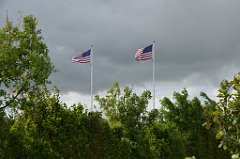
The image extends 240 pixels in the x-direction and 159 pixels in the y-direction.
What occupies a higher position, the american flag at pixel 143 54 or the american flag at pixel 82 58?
the american flag at pixel 143 54

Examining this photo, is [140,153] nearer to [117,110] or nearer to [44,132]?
[44,132]

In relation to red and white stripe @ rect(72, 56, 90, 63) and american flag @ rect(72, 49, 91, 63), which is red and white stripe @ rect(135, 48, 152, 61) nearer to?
american flag @ rect(72, 49, 91, 63)

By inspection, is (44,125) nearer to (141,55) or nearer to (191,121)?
(141,55)

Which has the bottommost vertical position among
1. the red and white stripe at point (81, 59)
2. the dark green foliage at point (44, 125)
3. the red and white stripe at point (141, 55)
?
the dark green foliage at point (44, 125)

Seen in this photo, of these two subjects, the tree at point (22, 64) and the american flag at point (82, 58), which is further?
the american flag at point (82, 58)

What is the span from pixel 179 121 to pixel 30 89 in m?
18.4

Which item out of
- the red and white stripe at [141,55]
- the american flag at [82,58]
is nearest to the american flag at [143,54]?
the red and white stripe at [141,55]

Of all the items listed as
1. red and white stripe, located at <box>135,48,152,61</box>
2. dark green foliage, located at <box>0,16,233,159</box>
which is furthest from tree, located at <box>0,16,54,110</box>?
red and white stripe, located at <box>135,48,152,61</box>

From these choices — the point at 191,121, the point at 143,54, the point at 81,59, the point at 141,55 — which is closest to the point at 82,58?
the point at 81,59

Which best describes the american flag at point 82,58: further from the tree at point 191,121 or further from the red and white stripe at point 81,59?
the tree at point 191,121

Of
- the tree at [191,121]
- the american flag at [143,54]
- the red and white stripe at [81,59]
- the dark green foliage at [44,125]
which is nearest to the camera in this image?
the dark green foliage at [44,125]

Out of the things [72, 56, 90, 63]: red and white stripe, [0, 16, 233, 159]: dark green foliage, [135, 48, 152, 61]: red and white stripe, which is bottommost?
[0, 16, 233, 159]: dark green foliage

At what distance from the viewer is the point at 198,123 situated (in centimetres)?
4041

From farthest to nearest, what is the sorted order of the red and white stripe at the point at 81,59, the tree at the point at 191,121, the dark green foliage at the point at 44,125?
the tree at the point at 191,121 → the red and white stripe at the point at 81,59 → the dark green foliage at the point at 44,125
